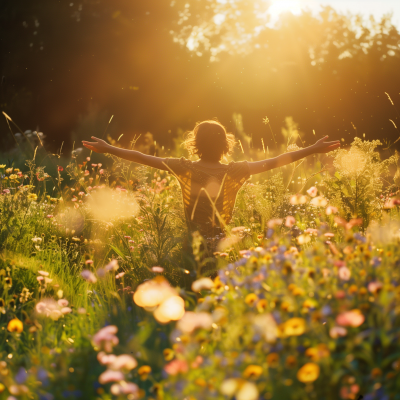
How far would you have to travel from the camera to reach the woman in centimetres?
335

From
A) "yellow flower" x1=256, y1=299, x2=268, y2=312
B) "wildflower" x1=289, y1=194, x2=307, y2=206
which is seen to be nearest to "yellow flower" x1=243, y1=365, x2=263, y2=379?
"yellow flower" x1=256, y1=299, x2=268, y2=312

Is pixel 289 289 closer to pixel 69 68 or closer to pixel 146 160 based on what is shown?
pixel 146 160

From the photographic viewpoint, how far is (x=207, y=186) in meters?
3.36

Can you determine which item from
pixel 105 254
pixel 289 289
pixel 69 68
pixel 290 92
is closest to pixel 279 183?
pixel 105 254

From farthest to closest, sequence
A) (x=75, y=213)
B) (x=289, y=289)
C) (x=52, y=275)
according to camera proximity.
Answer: (x=75, y=213)
(x=52, y=275)
(x=289, y=289)

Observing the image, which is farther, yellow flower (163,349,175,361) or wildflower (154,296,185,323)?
wildflower (154,296,185,323)

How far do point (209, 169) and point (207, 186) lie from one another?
16 centimetres

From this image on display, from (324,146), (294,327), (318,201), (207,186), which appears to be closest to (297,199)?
(318,201)

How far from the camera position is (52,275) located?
284cm

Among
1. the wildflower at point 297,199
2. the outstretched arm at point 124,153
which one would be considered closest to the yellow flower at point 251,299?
the wildflower at point 297,199

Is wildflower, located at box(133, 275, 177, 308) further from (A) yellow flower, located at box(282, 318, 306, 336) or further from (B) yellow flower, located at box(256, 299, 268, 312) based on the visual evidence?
(A) yellow flower, located at box(282, 318, 306, 336)

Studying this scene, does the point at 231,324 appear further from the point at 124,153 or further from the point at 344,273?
the point at 124,153

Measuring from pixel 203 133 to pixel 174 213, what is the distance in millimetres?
813

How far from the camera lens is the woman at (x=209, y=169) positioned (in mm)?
3352
